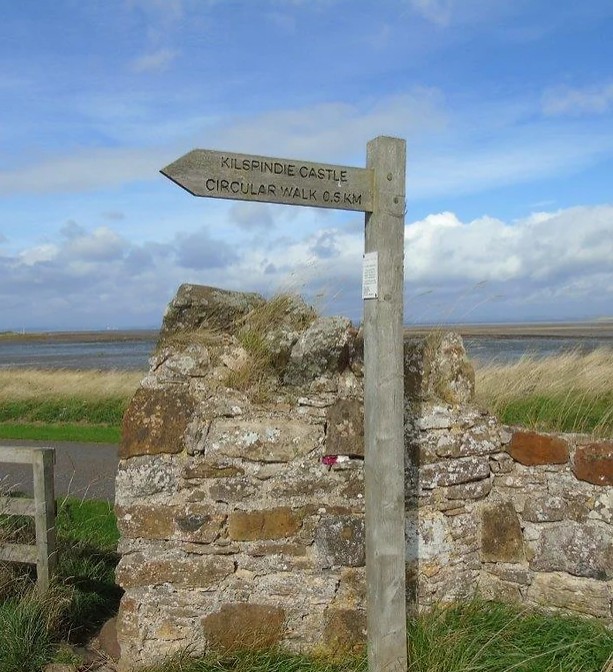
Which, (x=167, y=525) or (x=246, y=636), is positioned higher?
(x=167, y=525)

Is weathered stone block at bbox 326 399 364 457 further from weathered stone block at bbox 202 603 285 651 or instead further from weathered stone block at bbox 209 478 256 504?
→ weathered stone block at bbox 202 603 285 651

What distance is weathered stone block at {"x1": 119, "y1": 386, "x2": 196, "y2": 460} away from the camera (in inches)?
153

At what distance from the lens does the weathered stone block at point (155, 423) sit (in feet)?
12.8

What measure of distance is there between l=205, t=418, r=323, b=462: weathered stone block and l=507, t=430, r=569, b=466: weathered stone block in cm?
116

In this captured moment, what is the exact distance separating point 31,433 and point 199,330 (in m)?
11.2

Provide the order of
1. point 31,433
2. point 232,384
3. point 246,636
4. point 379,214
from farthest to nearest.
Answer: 1. point 31,433
2. point 232,384
3. point 246,636
4. point 379,214

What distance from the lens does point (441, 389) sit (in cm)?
421

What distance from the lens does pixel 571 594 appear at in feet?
13.2

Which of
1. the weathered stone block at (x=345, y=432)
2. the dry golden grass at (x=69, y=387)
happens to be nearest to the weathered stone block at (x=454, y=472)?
the weathered stone block at (x=345, y=432)

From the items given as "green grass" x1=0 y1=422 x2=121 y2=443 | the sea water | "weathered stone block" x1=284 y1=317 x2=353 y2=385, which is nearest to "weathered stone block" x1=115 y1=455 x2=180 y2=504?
"weathered stone block" x1=284 y1=317 x2=353 y2=385

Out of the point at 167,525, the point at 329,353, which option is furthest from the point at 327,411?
the point at 167,525

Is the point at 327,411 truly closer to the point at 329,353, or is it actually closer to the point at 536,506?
the point at 329,353

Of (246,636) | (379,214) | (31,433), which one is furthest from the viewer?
(31,433)

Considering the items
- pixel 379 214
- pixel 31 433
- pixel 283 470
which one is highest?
pixel 379 214
